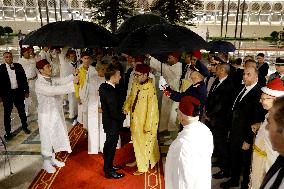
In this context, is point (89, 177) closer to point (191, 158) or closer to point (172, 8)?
point (191, 158)

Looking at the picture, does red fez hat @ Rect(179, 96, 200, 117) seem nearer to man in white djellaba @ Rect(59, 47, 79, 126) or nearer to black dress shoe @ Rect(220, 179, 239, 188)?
black dress shoe @ Rect(220, 179, 239, 188)

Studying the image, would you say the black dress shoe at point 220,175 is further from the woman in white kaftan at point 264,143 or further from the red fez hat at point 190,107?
the red fez hat at point 190,107

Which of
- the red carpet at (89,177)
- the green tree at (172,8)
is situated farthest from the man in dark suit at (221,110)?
the green tree at (172,8)

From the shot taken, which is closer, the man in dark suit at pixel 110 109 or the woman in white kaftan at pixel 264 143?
the woman in white kaftan at pixel 264 143

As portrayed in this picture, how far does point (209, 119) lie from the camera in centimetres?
482

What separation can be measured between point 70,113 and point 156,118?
2998 mm

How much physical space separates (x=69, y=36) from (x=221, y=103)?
239cm

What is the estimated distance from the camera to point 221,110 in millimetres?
4652

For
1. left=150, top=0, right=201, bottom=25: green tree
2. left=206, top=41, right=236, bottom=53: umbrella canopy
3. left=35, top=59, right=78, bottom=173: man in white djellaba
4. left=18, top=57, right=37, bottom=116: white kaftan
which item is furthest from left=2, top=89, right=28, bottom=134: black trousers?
left=150, top=0, right=201, bottom=25: green tree

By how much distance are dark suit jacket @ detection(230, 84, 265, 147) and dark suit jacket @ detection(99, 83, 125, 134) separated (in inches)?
61.8

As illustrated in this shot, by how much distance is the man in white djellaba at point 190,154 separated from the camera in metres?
2.58

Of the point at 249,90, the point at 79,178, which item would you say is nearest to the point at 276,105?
the point at 249,90

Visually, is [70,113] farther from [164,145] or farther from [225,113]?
[225,113]

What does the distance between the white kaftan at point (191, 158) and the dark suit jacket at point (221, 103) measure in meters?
1.91
